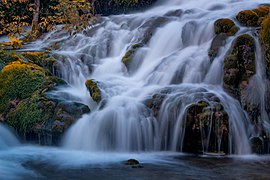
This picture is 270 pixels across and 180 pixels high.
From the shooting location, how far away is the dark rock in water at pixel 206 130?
781 cm

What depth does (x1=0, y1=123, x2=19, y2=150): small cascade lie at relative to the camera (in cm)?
812

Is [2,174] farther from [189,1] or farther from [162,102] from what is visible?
[189,1]

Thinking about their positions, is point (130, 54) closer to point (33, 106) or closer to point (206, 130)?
point (33, 106)

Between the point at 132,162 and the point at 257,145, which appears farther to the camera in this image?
the point at 257,145

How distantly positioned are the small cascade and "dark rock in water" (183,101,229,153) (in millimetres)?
3960

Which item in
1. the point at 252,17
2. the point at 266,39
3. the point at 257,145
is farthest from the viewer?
the point at 252,17

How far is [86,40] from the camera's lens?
14414mm

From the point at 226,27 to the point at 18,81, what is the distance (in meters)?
6.17

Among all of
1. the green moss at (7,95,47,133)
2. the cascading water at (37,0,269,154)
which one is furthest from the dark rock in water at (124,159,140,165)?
the green moss at (7,95,47,133)

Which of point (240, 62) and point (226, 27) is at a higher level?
point (226, 27)

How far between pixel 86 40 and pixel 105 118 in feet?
22.0

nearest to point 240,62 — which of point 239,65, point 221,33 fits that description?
point 239,65

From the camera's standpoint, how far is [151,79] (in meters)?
10.3

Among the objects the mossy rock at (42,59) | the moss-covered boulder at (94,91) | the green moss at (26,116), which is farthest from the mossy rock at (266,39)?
A: the mossy rock at (42,59)
